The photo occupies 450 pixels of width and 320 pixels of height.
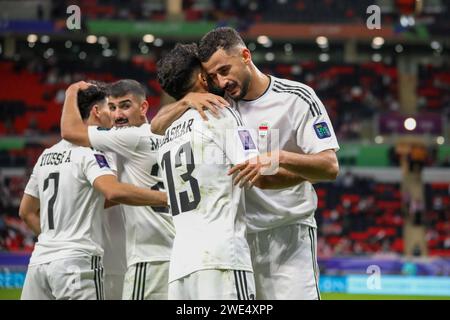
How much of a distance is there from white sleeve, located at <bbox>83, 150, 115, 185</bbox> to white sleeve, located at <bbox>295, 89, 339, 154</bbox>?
1633mm

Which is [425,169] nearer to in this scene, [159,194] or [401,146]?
[401,146]

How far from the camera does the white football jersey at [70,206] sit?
19.6ft

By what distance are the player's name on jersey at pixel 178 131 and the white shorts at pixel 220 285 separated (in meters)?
0.84

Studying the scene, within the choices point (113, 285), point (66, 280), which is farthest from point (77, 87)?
point (113, 285)

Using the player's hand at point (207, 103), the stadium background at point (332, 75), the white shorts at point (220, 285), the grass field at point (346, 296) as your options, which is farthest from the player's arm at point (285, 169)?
the stadium background at point (332, 75)

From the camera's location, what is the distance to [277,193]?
5129 mm

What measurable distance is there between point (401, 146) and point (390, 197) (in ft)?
6.20

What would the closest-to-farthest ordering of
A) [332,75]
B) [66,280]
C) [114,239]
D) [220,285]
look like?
[220,285], [66,280], [114,239], [332,75]

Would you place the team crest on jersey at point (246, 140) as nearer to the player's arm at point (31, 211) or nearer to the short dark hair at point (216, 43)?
the short dark hair at point (216, 43)

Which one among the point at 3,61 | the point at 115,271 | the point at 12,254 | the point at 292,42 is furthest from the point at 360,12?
the point at 115,271

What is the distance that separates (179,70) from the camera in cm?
491

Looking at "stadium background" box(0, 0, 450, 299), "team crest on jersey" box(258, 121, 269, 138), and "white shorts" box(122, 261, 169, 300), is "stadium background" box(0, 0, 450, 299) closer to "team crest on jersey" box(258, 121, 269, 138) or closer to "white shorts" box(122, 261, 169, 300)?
"white shorts" box(122, 261, 169, 300)

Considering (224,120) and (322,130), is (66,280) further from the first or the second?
(322,130)

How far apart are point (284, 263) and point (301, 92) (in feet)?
3.63
